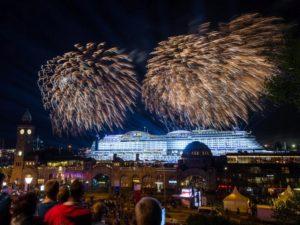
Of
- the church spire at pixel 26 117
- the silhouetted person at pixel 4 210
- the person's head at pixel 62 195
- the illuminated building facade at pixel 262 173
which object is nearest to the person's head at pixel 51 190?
the person's head at pixel 62 195

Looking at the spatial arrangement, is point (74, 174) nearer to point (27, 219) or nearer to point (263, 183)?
point (263, 183)

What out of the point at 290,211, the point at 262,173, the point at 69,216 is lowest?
the point at 290,211

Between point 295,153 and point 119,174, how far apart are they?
49616 mm

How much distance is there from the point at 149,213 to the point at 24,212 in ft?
7.35

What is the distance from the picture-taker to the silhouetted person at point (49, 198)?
5.93 metres

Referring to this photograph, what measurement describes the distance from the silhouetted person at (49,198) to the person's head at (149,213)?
2.93 meters

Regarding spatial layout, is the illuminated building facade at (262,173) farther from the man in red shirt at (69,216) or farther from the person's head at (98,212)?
the man in red shirt at (69,216)

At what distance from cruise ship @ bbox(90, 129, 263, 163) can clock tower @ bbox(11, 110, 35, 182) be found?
35329 millimetres

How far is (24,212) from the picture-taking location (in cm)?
474

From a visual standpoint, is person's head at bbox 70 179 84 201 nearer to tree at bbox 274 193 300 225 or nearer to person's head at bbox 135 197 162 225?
person's head at bbox 135 197 162 225

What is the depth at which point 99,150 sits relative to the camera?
158m

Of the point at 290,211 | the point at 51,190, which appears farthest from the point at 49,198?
the point at 290,211

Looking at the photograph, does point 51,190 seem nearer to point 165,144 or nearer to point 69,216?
point 69,216

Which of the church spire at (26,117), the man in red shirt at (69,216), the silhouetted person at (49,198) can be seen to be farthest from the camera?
the church spire at (26,117)
